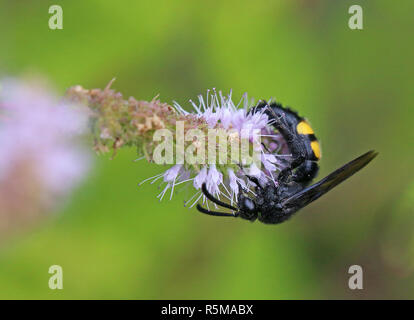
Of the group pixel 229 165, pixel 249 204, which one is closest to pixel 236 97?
pixel 249 204

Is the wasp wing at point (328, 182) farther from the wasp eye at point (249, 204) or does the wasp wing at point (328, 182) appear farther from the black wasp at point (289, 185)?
the wasp eye at point (249, 204)

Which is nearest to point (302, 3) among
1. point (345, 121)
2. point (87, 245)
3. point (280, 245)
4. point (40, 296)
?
point (345, 121)

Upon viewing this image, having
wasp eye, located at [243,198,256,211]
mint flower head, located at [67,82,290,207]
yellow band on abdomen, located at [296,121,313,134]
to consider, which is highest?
yellow band on abdomen, located at [296,121,313,134]

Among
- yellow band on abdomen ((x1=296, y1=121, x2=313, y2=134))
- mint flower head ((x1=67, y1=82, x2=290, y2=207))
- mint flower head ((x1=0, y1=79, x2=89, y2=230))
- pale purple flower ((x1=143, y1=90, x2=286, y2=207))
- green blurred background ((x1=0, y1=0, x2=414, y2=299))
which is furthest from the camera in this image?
green blurred background ((x1=0, y1=0, x2=414, y2=299))

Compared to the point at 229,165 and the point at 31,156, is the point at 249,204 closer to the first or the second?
the point at 229,165

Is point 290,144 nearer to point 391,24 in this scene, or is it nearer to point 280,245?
point 280,245

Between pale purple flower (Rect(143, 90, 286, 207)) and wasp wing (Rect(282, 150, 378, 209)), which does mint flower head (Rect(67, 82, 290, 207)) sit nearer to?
pale purple flower (Rect(143, 90, 286, 207))

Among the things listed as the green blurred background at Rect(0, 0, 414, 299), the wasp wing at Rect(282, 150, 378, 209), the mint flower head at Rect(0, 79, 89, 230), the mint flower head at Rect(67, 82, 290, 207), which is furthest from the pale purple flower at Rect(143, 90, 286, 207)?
the green blurred background at Rect(0, 0, 414, 299)

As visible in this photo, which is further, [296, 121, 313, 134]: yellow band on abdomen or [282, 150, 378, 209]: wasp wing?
[296, 121, 313, 134]: yellow band on abdomen
